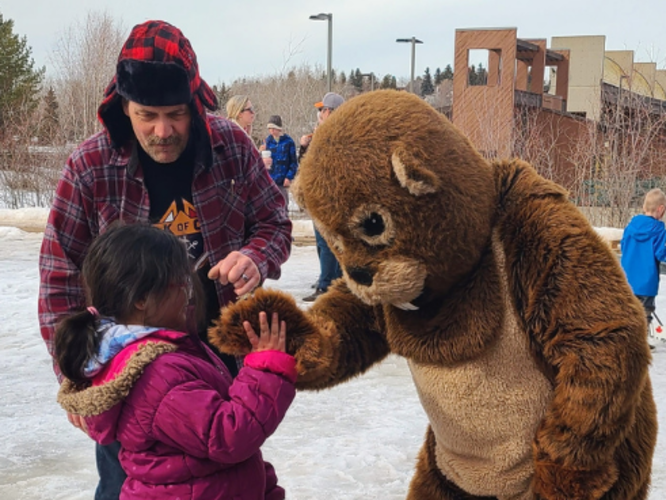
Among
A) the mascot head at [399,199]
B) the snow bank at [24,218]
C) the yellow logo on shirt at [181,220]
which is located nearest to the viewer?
the mascot head at [399,199]

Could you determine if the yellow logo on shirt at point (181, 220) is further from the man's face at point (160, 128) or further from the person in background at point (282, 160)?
the person in background at point (282, 160)

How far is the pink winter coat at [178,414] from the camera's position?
1694mm

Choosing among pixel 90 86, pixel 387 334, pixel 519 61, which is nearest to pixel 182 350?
pixel 387 334

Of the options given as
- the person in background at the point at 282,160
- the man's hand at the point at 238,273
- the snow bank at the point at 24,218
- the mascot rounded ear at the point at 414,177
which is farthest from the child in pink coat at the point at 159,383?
the snow bank at the point at 24,218

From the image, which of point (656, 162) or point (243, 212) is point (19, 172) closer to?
point (656, 162)

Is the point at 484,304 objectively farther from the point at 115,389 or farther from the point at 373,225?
the point at 115,389

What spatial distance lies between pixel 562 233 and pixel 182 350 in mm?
1020

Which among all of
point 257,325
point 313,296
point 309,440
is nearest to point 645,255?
point 313,296

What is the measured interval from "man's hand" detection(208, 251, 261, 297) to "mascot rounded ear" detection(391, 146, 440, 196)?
61 centimetres

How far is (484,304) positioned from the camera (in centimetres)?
189

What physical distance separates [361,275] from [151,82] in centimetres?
87

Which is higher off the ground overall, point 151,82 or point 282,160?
point 151,82

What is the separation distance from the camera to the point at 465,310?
1901 mm

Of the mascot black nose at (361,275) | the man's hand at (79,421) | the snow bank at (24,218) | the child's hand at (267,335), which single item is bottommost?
the snow bank at (24,218)
